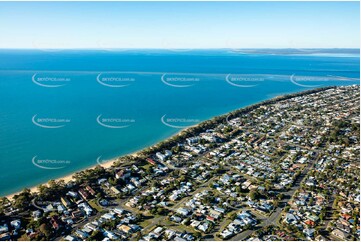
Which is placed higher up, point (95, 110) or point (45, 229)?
point (95, 110)

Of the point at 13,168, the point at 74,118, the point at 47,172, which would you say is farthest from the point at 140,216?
the point at 74,118

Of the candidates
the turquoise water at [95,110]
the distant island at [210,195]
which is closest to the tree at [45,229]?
the distant island at [210,195]

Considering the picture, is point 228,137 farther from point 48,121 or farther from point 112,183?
point 48,121

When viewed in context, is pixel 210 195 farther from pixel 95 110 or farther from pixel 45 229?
pixel 95 110

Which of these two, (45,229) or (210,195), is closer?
(45,229)

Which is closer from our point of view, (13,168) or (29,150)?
(13,168)

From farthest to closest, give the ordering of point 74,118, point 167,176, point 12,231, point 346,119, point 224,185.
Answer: point 74,118 → point 346,119 → point 167,176 → point 224,185 → point 12,231

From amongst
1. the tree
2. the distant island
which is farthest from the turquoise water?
the tree

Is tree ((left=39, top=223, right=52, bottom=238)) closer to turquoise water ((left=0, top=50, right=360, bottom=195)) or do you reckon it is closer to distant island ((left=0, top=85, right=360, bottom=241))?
distant island ((left=0, top=85, right=360, bottom=241))

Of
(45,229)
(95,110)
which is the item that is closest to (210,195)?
(45,229)
